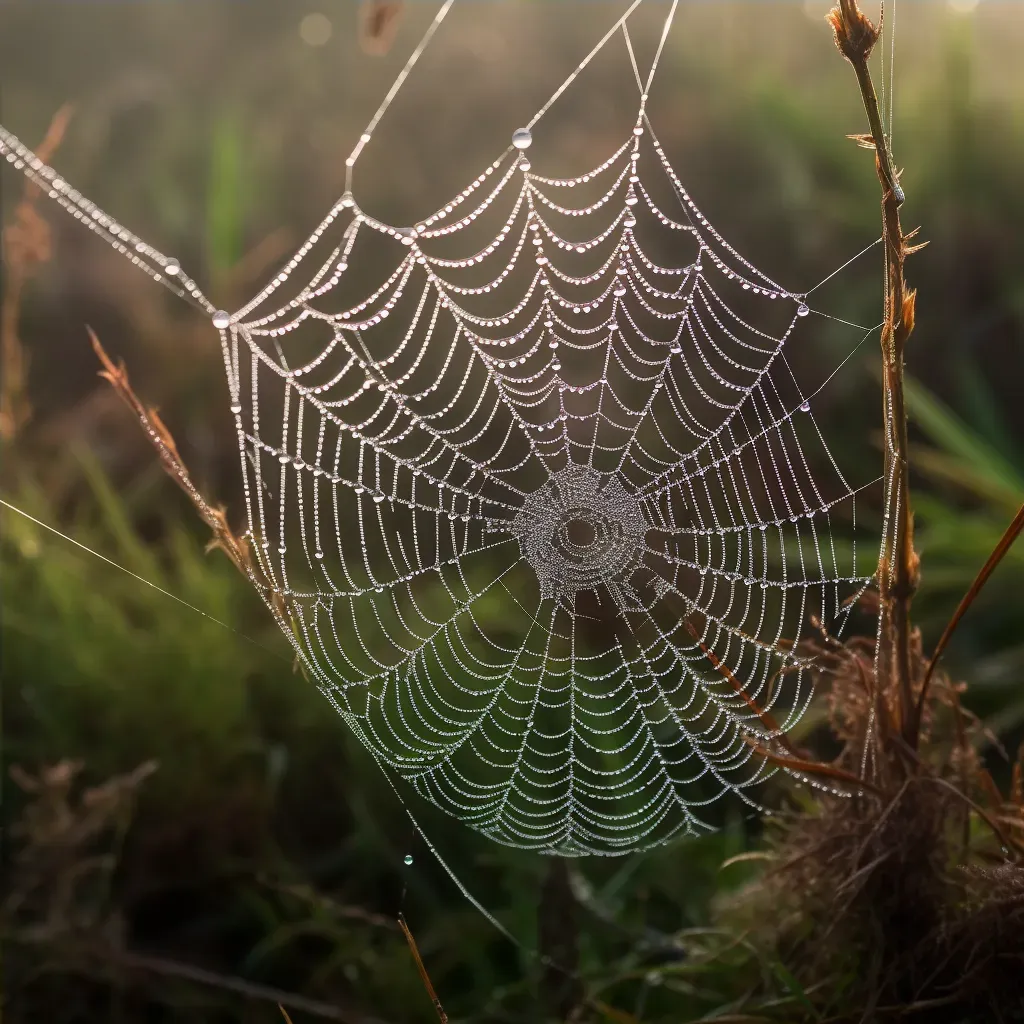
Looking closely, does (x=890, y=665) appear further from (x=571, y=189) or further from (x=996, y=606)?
(x=571, y=189)

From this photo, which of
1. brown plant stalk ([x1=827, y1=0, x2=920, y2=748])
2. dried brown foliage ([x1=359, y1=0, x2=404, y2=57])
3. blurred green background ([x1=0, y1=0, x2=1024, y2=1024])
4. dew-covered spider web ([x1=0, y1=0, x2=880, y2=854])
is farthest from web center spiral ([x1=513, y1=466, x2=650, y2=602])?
dried brown foliage ([x1=359, y1=0, x2=404, y2=57])

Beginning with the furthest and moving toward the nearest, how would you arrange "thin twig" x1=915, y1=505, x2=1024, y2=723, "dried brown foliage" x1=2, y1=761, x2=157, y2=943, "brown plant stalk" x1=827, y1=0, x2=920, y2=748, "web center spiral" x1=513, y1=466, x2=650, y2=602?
1. "web center spiral" x1=513, y1=466, x2=650, y2=602
2. "dried brown foliage" x1=2, y1=761, x2=157, y2=943
3. "thin twig" x1=915, y1=505, x2=1024, y2=723
4. "brown plant stalk" x1=827, y1=0, x2=920, y2=748

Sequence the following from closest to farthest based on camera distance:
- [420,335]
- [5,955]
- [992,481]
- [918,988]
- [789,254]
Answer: [918,988], [5,955], [992,481], [420,335], [789,254]

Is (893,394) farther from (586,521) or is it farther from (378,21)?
(586,521)

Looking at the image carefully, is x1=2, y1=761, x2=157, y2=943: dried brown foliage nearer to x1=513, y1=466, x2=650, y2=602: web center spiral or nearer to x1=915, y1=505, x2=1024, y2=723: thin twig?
x1=513, y1=466, x2=650, y2=602: web center spiral

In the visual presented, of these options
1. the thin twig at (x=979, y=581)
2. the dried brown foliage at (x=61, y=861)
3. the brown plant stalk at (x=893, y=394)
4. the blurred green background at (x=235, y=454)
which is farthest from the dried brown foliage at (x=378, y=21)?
the dried brown foliage at (x=61, y=861)

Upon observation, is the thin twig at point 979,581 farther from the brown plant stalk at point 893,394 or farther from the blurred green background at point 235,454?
the blurred green background at point 235,454

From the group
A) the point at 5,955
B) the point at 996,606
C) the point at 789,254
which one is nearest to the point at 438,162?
the point at 789,254

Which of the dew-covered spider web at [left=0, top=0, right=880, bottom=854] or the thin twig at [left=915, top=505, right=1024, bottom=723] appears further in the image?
the dew-covered spider web at [left=0, top=0, right=880, bottom=854]
